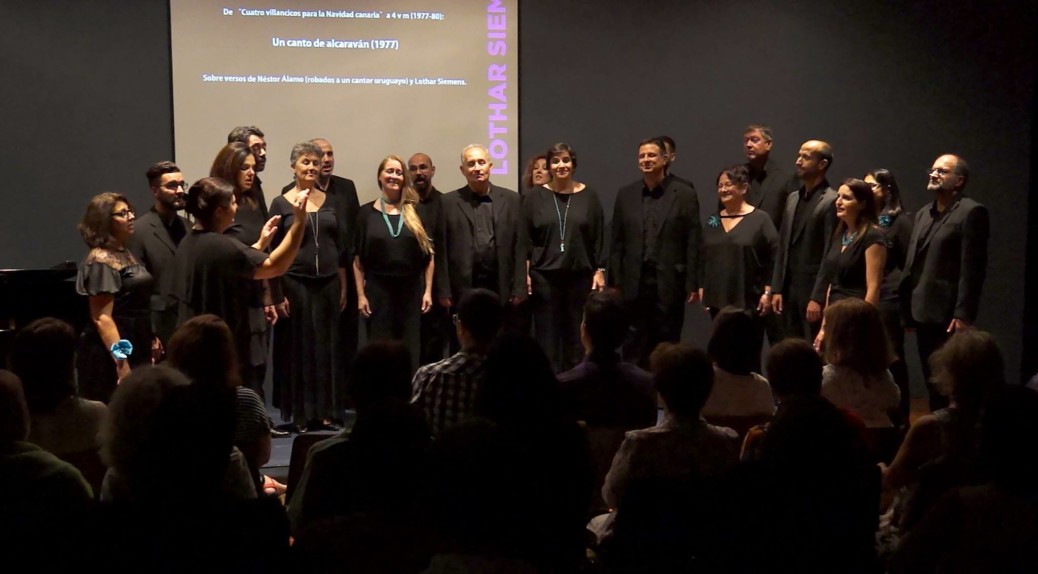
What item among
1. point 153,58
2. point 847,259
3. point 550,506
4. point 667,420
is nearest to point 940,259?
point 847,259

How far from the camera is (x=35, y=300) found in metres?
4.85

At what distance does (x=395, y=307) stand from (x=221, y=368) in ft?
9.78

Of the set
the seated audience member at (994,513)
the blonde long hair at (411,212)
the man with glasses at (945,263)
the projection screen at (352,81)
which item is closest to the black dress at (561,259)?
the blonde long hair at (411,212)

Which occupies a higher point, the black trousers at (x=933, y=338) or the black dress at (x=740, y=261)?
the black dress at (x=740, y=261)

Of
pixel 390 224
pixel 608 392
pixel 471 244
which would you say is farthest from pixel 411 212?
pixel 608 392

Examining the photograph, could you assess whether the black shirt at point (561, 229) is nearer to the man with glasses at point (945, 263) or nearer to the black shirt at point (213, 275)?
A: the man with glasses at point (945, 263)

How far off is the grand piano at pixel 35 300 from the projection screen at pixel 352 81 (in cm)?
212

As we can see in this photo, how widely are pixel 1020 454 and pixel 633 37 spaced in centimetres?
582

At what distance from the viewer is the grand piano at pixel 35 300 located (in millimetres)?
4770

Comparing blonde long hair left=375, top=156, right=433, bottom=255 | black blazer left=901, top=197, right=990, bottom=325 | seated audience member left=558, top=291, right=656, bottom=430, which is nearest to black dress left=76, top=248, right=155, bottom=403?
blonde long hair left=375, top=156, right=433, bottom=255

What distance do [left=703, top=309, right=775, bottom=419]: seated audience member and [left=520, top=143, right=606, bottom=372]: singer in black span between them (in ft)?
9.52

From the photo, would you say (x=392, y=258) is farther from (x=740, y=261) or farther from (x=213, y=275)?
(x=740, y=261)

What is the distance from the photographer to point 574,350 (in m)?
6.45

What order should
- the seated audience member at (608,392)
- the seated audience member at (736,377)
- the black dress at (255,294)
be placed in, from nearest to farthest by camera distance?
the seated audience member at (608,392), the seated audience member at (736,377), the black dress at (255,294)
